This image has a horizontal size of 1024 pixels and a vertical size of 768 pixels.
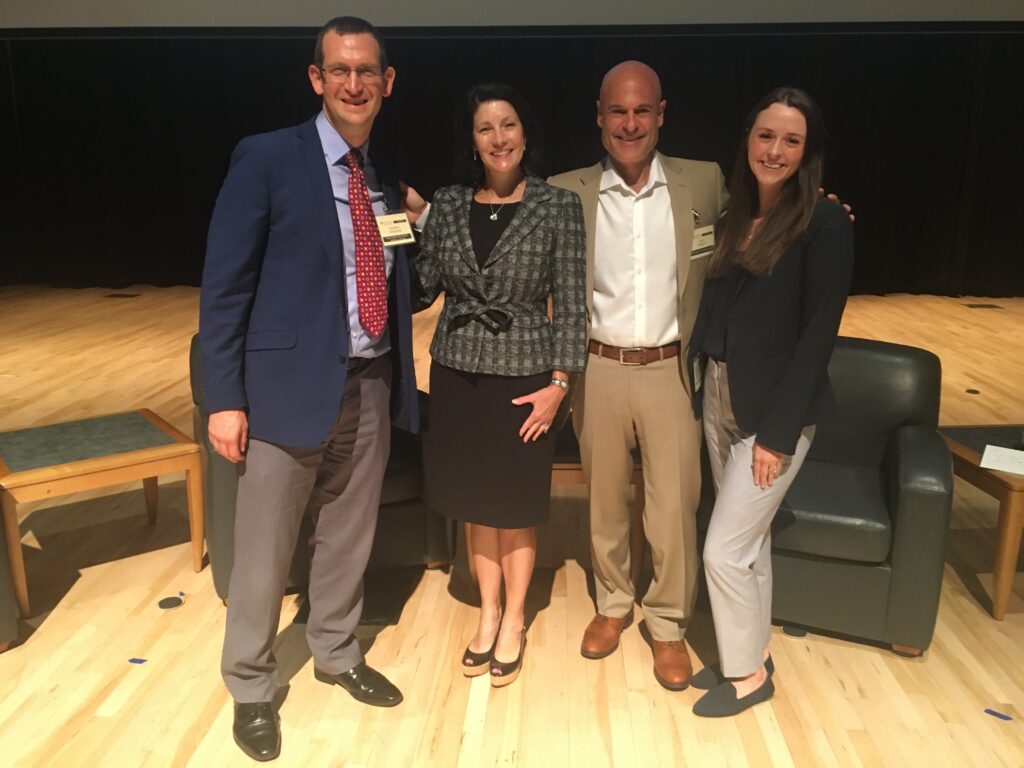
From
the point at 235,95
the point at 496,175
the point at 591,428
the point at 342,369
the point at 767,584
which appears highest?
the point at 235,95

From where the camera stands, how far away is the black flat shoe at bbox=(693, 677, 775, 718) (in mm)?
2395

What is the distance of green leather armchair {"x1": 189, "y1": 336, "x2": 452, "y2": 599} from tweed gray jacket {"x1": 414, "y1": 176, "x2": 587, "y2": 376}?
0.73 metres

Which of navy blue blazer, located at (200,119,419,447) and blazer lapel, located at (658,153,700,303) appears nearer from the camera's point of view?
navy blue blazer, located at (200,119,419,447)

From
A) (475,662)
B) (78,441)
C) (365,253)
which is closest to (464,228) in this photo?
(365,253)

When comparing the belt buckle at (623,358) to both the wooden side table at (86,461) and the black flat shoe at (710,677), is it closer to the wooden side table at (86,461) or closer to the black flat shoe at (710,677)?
the black flat shoe at (710,677)

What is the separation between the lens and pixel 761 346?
2182mm

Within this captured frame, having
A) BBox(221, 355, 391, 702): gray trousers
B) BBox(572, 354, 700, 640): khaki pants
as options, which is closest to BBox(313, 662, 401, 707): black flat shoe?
BBox(221, 355, 391, 702): gray trousers

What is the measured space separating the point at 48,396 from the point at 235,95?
520 cm

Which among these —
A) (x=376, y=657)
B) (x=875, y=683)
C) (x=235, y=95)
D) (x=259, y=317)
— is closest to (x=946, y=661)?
(x=875, y=683)

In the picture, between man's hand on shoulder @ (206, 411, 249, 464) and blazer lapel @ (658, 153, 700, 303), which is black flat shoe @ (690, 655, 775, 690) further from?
man's hand on shoulder @ (206, 411, 249, 464)

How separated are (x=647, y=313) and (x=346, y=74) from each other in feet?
3.16

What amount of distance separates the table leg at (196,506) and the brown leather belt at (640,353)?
1575mm

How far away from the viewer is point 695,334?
2361 millimetres

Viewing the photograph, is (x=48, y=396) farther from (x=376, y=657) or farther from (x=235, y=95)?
(x=235, y=95)
